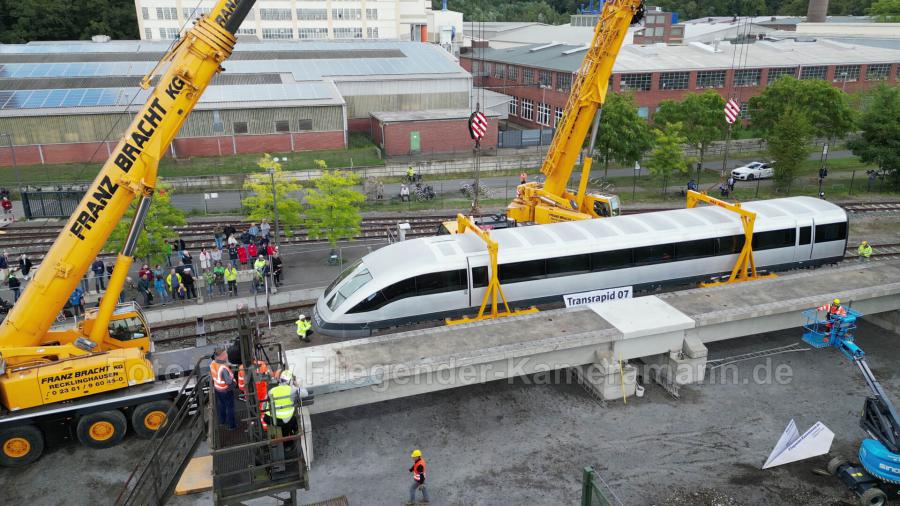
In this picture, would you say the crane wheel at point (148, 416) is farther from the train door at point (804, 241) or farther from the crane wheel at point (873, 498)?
the train door at point (804, 241)

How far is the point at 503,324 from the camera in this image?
18.1 metres

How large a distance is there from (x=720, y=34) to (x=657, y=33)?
589 inches

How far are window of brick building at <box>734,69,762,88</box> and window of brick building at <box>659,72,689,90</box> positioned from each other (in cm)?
523

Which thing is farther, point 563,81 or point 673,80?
point 563,81

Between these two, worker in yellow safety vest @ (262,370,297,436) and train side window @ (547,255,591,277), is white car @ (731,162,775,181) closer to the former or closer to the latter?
train side window @ (547,255,591,277)

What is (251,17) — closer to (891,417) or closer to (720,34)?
(720,34)

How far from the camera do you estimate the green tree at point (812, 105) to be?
147 feet

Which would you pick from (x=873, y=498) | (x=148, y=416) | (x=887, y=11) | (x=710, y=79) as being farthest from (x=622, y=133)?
(x=887, y=11)

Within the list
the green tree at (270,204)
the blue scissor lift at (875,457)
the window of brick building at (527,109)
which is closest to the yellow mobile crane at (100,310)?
the green tree at (270,204)

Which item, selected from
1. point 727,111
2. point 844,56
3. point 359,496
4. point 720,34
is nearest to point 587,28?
point 720,34

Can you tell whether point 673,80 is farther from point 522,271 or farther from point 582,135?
point 522,271

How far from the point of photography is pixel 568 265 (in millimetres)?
20000

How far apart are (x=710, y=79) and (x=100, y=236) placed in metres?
54.9

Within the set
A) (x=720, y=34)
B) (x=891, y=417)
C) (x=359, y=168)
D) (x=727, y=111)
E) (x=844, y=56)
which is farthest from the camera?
(x=720, y=34)
